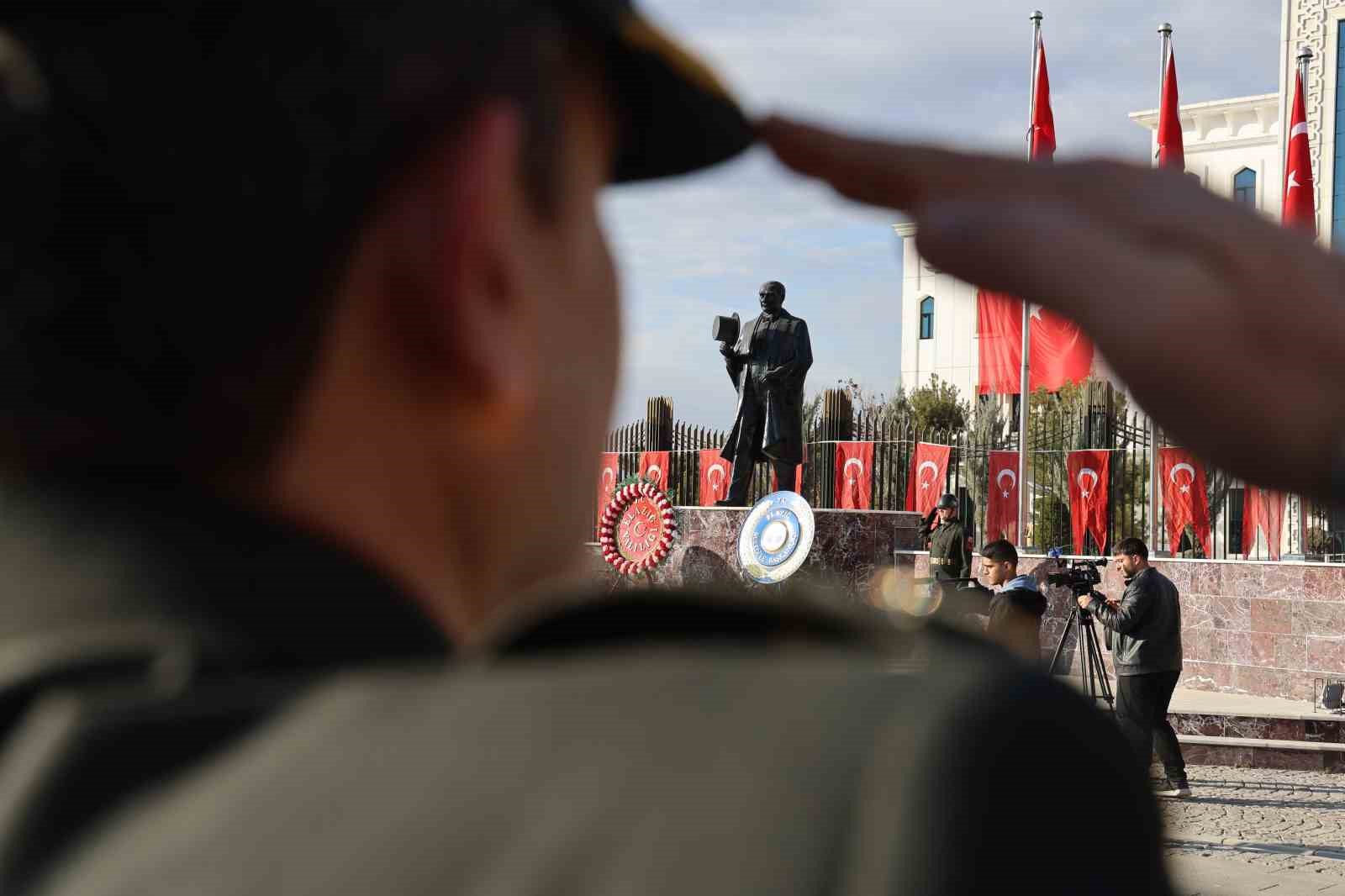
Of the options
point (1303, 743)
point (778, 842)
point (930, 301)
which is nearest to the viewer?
point (778, 842)

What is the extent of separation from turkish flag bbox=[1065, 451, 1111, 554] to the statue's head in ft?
20.4

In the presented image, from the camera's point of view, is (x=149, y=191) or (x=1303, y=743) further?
(x=1303, y=743)

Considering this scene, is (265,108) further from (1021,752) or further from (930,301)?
(930,301)

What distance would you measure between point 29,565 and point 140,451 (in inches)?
3.0

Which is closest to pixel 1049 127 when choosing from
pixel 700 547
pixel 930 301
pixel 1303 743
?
pixel 700 547

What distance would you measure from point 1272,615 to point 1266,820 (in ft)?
19.8

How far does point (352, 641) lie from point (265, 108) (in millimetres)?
244

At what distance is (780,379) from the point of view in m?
16.1

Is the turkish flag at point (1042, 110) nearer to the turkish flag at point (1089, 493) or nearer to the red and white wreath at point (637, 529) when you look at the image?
the turkish flag at point (1089, 493)

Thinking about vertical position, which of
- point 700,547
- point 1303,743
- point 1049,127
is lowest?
point 1303,743

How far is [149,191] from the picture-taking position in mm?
645

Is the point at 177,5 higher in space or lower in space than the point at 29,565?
higher

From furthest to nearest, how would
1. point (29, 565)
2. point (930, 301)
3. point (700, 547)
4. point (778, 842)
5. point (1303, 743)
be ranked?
point (930, 301) → point (700, 547) → point (1303, 743) → point (29, 565) → point (778, 842)

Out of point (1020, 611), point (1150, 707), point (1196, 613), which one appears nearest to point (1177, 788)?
point (1150, 707)
